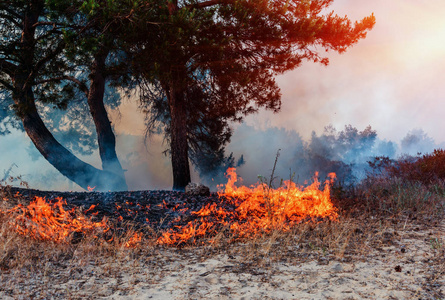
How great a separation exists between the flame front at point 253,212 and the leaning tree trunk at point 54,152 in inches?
211

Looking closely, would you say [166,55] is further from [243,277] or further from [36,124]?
[243,277]

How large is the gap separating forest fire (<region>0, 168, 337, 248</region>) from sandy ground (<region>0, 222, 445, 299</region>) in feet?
3.03

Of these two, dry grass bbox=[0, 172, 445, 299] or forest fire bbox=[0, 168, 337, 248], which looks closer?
dry grass bbox=[0, 172, 445, 299]

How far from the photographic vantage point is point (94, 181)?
1270cm

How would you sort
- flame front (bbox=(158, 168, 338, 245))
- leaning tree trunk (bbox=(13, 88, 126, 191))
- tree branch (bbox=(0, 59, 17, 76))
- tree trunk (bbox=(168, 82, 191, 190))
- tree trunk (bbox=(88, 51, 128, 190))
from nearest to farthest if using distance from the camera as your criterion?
flame front (bbox=(158, 168, 338, 245)) → tree branch (bbox=(0, 59, 17, 76)) → leaning tree trunk (bbox=(13, 88, 126, 191)) → tree trunk (bbox=(168, 82, 191, 190)) → tree trunk (bbox=(88, 51, 128, 190))

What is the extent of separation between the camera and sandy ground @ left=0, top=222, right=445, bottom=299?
4.27m

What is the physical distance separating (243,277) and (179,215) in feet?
11.1

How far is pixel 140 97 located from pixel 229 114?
3767 millimetres

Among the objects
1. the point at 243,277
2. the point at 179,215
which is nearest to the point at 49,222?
the point at 179,215

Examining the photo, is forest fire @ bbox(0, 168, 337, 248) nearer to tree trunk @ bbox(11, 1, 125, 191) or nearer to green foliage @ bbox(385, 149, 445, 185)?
tree trunk @ bbox(11, 1, 125, 191)

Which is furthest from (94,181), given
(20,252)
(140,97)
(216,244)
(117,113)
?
(216,244)

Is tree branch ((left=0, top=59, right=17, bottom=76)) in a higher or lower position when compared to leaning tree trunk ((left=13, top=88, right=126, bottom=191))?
higher

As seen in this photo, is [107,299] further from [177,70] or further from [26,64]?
[26,64]

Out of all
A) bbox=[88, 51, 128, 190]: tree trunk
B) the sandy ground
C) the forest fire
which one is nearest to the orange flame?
the forest fire
